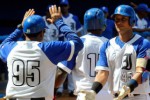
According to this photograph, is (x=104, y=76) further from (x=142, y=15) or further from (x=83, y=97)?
(x=142, y=15)

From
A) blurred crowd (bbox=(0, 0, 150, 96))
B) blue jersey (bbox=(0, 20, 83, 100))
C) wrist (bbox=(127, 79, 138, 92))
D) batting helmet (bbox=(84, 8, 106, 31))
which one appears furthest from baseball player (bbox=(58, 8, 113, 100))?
blurred crowd (bbox=(0, 0, 150, 96))

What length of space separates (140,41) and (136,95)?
1.62 ft

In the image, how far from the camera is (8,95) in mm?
4711

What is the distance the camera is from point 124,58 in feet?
15.3

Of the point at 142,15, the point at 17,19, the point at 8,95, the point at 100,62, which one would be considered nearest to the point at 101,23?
the point at 100,62

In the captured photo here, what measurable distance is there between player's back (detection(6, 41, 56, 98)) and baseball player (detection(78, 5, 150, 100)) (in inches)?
18.2

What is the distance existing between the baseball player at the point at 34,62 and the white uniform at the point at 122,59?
0.94 feet

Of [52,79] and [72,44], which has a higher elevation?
[72,44]

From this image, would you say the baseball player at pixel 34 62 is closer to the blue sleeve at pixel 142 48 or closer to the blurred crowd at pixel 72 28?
the blue sleeve at pixel 142 48

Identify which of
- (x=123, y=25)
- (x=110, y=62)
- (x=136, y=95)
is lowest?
(x=136, y=95)

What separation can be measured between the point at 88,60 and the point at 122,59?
38.8 inches

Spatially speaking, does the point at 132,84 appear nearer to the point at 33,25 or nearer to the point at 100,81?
the point at 100,81

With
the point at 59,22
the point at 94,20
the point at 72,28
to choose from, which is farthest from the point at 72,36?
the point at 72,28

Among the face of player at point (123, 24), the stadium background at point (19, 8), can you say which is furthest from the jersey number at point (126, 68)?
the stadium background at point (19, 8)
